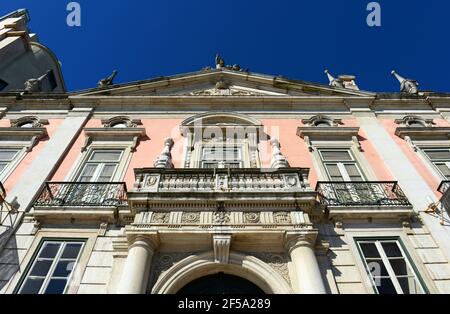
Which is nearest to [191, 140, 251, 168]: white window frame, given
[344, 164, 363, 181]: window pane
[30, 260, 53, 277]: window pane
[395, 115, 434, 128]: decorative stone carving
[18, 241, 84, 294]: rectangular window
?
[344, 164, 363, 181]: window pane

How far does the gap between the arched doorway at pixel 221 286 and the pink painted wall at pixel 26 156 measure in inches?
240

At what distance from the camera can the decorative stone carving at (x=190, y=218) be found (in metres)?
7.64

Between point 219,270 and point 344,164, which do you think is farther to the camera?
point 344,164

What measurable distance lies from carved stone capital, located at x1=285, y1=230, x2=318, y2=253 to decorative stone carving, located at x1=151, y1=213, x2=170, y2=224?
2721 mm

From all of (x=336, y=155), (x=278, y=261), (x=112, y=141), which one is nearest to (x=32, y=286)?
(x=278, y=261)

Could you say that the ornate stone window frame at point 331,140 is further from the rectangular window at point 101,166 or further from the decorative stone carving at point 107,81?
the decorative stone carving at point 107,81

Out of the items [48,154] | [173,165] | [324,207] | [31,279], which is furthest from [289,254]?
[48,154]

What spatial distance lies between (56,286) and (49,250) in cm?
116

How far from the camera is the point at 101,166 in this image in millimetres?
10492

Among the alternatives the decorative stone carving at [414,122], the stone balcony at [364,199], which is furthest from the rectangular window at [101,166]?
the decorative stone carving at [414,122]

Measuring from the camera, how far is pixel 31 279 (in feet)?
23.1

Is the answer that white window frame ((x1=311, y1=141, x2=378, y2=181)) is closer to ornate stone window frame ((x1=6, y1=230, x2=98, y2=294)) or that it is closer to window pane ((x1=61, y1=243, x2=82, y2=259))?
ornate stone window frame ((x1=6, y1=230, x2=98, y2=294))

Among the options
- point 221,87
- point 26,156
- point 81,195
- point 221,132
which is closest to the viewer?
point 81,195

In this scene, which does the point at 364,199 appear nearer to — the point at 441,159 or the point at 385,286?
the point at 385,286
